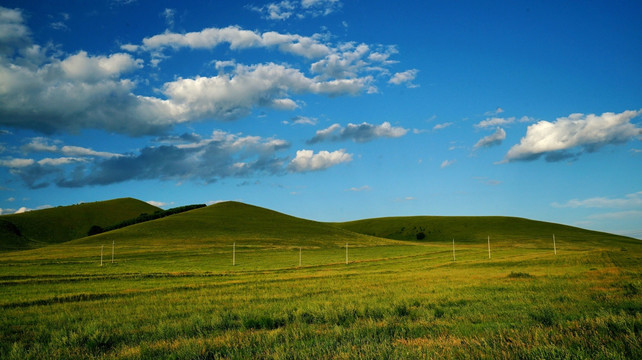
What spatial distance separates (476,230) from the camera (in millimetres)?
141000

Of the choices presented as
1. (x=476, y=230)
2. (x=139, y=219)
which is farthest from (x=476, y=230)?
(x=139, y=219)

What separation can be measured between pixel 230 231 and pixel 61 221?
90910 millimetres

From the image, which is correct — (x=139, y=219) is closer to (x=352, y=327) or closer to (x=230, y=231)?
(x=230, y=231)

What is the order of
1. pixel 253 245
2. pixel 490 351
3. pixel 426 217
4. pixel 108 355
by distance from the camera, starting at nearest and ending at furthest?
pixel 490 351, pixel 108 355, pixel 253 245, pixel 426 217

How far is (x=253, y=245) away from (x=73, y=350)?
7224 centimetres

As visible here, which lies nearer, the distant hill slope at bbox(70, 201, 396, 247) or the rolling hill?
the distant hill slope at bbox(70, 201, 396, 247)

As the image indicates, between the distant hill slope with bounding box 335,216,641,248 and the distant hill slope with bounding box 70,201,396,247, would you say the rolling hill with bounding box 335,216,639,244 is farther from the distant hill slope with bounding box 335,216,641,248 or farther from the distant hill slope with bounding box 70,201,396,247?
the distant hill slope with bounding box 70,201,396,247

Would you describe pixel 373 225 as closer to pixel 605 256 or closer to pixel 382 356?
pixel 605 256

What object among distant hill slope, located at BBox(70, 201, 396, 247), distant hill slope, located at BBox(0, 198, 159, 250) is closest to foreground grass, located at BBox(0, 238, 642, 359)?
distant hill slope, located at BBox(70, 201, 396, 247)

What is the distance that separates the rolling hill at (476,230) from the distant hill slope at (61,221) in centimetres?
10392

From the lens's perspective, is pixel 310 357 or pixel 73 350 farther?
pixel 73 350

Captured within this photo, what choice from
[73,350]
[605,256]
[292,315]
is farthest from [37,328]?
[605,256]

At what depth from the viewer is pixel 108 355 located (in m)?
7.78

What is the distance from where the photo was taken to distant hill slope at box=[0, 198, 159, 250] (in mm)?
118306
